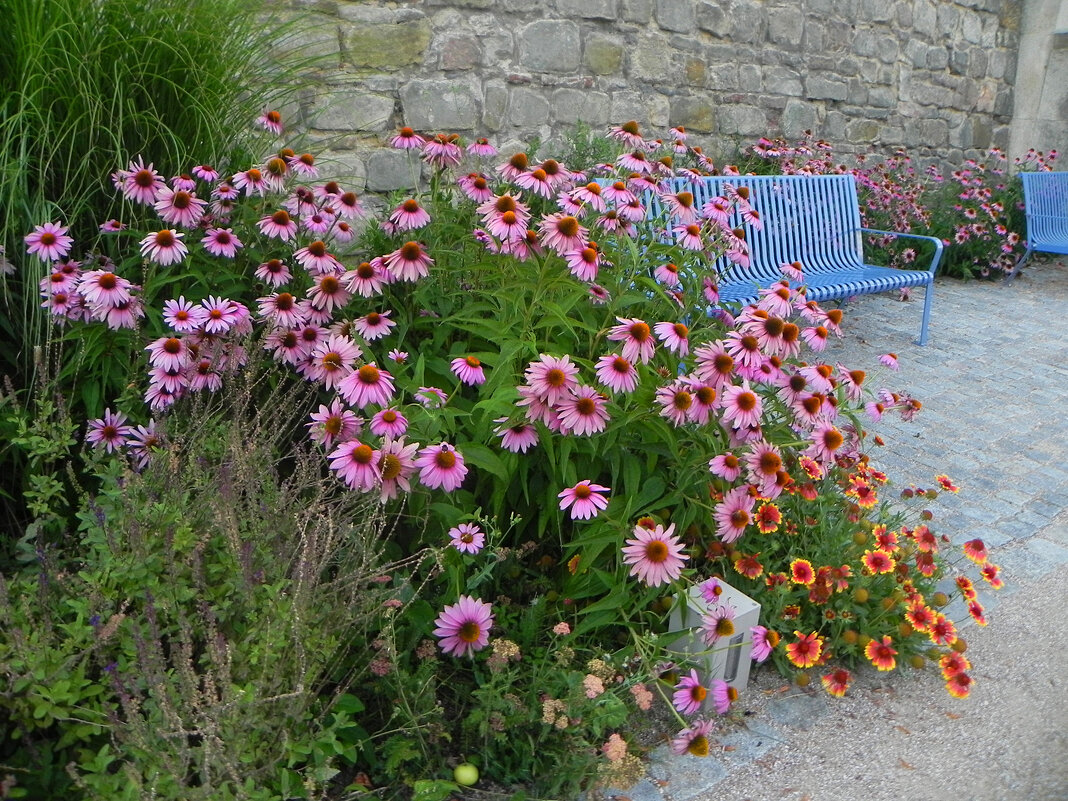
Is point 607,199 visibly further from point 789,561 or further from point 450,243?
point 789,561

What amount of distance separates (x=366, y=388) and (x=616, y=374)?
0.54 meters

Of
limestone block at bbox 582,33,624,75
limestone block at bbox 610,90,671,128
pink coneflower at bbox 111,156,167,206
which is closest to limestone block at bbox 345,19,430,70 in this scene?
limestone block at bbox 582,33,624,75

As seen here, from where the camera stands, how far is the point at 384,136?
14.6ft

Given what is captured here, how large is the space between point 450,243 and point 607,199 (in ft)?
1.79

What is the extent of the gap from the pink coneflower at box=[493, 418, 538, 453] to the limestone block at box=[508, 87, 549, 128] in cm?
324

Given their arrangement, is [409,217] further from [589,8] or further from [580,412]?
[589,8]

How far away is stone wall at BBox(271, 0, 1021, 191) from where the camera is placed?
4340 mm

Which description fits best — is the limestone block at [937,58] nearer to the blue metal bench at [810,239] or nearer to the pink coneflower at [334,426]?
the blue metal bench at [810,239]

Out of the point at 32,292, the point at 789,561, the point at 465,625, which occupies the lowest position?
the point at 789,561

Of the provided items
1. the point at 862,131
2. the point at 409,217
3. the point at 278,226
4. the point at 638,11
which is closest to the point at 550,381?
the point at 409,217

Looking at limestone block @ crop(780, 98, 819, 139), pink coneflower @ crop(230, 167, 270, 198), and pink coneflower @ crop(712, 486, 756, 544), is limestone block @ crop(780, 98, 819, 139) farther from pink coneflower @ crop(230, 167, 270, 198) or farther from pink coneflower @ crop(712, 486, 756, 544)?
pink coneflower @ crop(712, 486, 756, 544)

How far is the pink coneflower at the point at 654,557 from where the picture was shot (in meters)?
1.93

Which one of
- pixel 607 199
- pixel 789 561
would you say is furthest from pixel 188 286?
pixel 789 561

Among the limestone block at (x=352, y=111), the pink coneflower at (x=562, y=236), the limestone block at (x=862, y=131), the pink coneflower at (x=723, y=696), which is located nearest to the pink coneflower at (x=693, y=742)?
the pink coneflower at (x=723, y=696)
